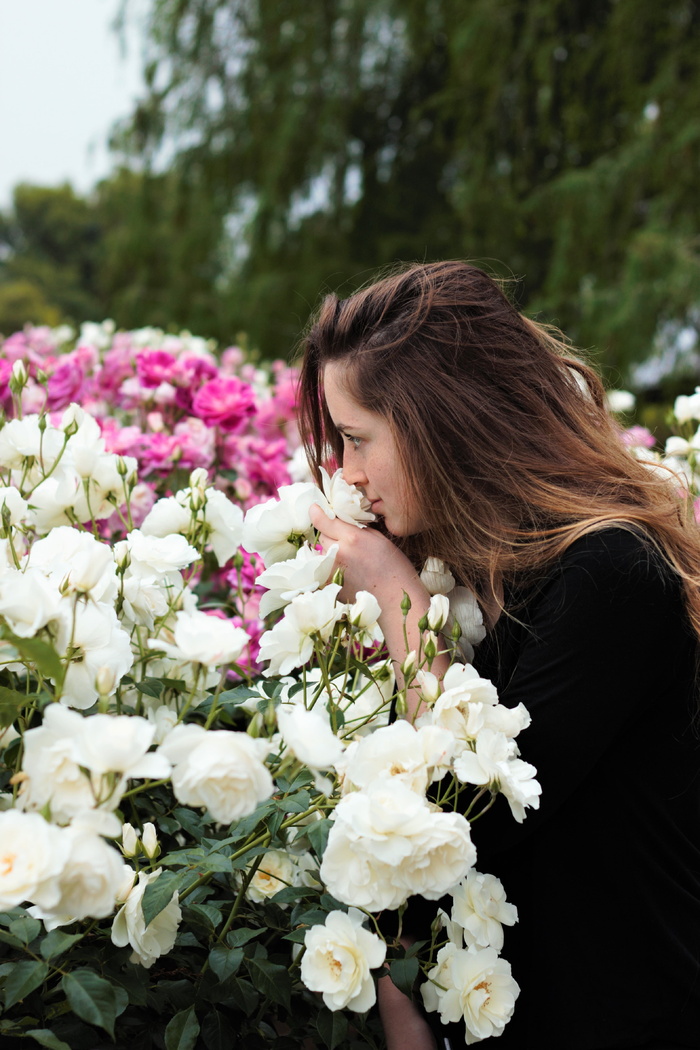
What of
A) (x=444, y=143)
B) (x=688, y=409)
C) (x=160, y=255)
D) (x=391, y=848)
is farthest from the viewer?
(x=160, y=255)

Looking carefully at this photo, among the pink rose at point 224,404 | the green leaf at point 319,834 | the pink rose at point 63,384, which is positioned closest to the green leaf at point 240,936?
the green leaf at point 319,834

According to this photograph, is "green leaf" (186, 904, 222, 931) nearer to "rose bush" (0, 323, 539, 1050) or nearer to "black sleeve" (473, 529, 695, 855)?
"rose bush" (0, 323, 539, 1050)

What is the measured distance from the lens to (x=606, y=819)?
1.16 metres

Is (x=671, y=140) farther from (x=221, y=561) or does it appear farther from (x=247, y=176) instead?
(x=221, y=561)

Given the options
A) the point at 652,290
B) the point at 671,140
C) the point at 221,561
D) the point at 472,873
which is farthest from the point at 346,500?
the point at 671,140

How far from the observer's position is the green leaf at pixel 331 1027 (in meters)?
0.96

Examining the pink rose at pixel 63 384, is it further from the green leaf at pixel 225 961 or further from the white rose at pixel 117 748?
the white rose at pixel 117 748

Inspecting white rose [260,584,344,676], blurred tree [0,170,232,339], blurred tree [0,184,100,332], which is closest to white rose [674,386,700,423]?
white rose [260,584,344,676]

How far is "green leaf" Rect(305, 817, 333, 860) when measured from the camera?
89 cm

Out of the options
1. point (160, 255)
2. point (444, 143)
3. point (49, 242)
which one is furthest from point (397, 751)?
point (49, 242)

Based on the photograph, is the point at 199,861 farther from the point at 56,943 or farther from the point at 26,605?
the point at 26,605

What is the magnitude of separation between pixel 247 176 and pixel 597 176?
234 centimetres

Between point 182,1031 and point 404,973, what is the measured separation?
206 mm

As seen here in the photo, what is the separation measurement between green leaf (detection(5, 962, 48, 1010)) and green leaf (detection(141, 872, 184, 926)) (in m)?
0.09
